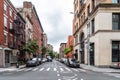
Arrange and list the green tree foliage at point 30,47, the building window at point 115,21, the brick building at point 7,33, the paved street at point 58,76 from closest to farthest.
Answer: the paved street at point 58,76
the brick building at point 7,33
the building window at point 115,21
the green tree foliage at point 30,47

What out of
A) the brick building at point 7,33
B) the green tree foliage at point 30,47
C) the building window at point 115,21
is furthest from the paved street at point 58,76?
the green tree foliage at point 30,47

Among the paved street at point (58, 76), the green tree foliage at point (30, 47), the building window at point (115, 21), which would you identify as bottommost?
the paved street at point (58, 76)

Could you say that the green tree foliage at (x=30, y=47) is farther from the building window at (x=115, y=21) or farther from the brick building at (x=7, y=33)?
the building window at (x=115, y=21)

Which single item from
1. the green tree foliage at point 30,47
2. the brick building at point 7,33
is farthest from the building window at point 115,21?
the green tree foliage at point 30,47

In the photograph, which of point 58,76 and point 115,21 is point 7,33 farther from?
point 58,76

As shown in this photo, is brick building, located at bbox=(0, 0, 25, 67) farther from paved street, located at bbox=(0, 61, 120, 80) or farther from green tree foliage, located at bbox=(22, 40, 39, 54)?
paved street, located at bbox=(0, 61, 120, 80)

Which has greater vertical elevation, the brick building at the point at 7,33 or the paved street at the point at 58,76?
the brick building at the point at 7,33

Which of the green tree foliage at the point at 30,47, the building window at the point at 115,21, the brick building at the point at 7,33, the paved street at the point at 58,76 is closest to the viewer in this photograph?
the paved street at the point at 58,76

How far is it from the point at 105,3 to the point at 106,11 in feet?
4.21

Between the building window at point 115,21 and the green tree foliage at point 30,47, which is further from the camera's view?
the green tree foliage at point 30,47

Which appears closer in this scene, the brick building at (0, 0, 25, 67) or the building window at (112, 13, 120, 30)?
the brick building at (0, 0, 25, 67)

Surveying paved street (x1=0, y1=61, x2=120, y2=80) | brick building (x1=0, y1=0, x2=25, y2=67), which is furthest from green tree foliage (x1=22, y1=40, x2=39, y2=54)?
paved street (x1=0, y1=61, x2=120, y2=80)

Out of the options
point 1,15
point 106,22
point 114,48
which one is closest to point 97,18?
point 106,22

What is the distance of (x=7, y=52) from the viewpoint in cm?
5134
